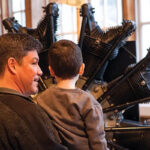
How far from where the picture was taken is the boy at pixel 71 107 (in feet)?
4.46

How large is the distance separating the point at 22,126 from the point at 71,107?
0.50 m

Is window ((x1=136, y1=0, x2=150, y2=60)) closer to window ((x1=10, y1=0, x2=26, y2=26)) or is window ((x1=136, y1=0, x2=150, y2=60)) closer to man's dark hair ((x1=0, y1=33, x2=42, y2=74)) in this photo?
window ((x1=10, y1=0, x2=26, y2=26))

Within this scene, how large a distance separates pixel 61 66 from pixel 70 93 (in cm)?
12

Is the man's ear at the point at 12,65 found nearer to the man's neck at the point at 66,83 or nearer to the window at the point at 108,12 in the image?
the man's neck at the point at 66,83

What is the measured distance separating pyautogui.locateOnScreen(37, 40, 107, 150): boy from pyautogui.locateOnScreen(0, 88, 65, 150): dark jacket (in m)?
0.42

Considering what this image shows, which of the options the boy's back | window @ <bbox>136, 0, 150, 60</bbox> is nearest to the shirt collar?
the boy's back

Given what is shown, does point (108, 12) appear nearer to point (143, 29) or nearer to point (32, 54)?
point (143, 29)

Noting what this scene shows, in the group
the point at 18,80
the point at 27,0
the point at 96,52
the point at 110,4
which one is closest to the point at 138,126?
the point at 96,52

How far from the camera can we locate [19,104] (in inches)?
35.8

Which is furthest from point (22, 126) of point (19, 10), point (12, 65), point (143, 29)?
point (19, 10)

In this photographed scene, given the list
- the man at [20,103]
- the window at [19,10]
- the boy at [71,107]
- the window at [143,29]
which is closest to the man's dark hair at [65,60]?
the boy at [71,107]

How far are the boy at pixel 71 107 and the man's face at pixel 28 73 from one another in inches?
11.7

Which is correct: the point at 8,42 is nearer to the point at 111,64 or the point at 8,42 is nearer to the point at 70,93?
the point at 70,93

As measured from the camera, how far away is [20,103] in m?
0.92
